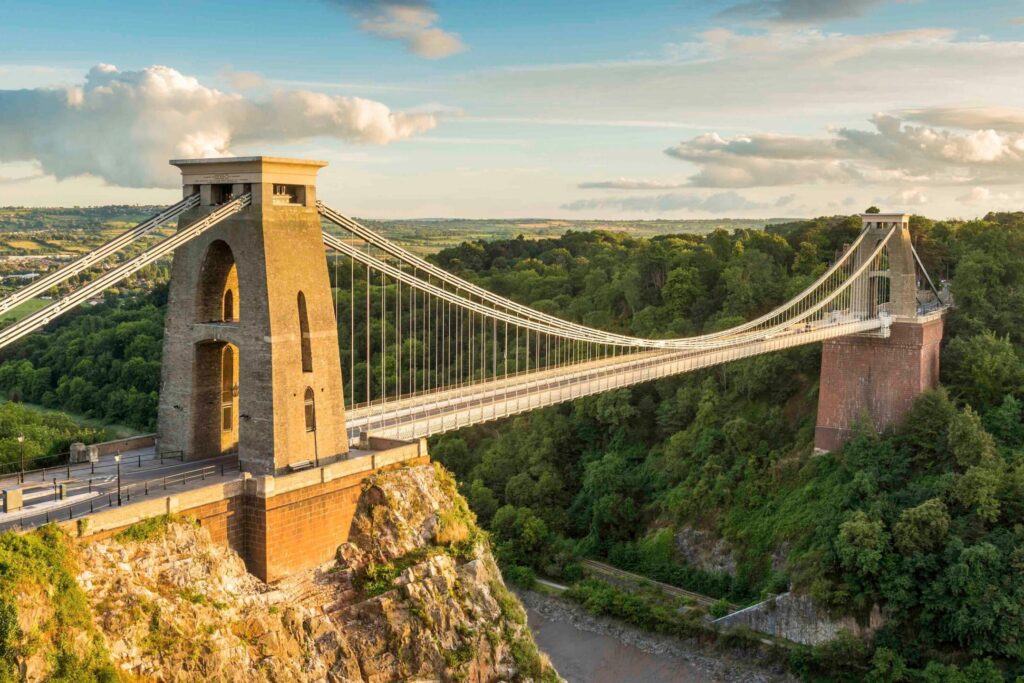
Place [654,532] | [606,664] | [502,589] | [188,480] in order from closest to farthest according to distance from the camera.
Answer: [188,480] → [502,589] → [606,664] → [654,532]

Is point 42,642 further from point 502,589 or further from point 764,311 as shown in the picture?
point 764,311

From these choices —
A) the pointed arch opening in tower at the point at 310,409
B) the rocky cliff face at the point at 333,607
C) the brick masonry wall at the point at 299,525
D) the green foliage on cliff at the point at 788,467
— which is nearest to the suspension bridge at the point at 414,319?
the pointed arch opening in tower at the point at 310,409

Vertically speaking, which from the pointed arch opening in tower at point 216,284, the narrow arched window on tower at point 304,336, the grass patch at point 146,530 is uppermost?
the pointed arch opening in tower at point 216,284

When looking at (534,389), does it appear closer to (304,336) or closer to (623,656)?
(623,656)

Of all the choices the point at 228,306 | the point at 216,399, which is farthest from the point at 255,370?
the point at 228,306

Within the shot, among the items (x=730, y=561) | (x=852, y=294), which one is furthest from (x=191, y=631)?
Answer: (x=852, y=294)

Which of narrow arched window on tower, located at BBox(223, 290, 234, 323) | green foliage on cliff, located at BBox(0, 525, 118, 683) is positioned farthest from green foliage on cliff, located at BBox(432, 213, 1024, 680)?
green foliage on cliff, located at BBox(0, 525, 118, 683)

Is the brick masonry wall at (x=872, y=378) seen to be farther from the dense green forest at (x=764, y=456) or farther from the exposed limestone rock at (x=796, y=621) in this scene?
the exposed limestone rock at (x=796, y=621)
